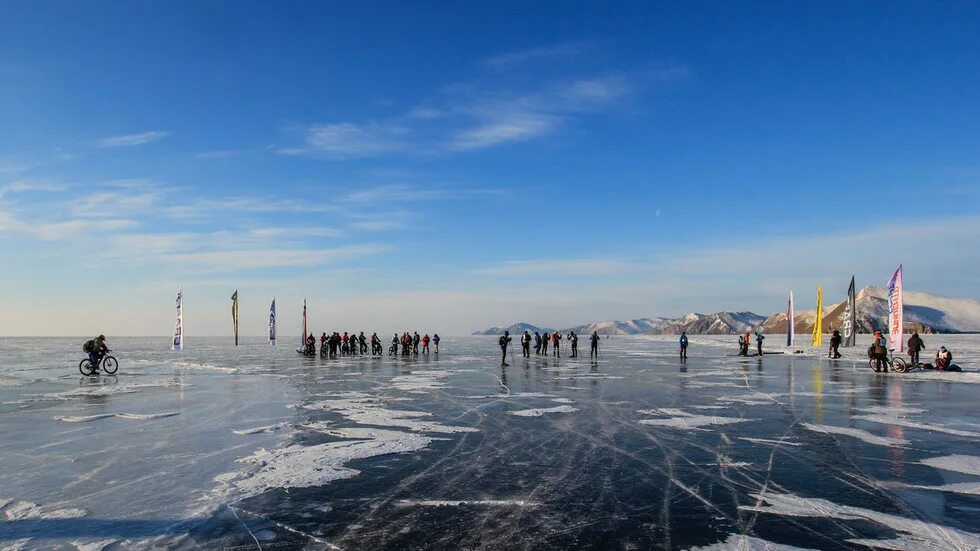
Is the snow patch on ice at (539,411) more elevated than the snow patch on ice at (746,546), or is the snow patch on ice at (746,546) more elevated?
the snow patch on ice at (746,546)

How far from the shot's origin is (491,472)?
323 inches

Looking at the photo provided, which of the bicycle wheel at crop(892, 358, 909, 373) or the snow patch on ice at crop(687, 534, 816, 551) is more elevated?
the snow patch on ice at crop(687, 534, 816, 551)

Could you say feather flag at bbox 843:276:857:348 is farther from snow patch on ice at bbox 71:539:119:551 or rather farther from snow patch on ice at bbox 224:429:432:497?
snow patch on ice at bbox 71:539:119:551

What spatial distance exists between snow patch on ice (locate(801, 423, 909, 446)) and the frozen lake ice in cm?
6

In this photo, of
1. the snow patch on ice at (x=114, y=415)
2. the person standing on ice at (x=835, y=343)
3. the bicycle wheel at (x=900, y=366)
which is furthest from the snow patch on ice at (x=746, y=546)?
the person standing on ice at (x=835, y=343)

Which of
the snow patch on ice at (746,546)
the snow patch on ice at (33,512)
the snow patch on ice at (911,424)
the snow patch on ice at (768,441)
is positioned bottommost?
the snow patch on ice at (911,424)

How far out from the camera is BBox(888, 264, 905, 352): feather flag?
27.2 metres

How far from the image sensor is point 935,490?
7262 mm

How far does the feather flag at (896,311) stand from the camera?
2720 cm

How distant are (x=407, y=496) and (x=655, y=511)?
116 inches

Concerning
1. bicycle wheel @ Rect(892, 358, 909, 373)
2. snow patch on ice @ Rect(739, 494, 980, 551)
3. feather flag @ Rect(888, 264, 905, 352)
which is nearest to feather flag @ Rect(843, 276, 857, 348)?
feather flag @ Rect(888, 264, 905, 352)

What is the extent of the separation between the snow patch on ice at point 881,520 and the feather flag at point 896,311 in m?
25.1

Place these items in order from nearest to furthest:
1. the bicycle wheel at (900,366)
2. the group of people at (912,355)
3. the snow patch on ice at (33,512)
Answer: the snow patch on ice at (33,512)
the group of people at (912,355)
the bicycle wheel at (900,366)

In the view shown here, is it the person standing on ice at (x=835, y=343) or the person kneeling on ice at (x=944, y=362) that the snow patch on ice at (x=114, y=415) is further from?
the person standing on ice at (x=835, y=343)
